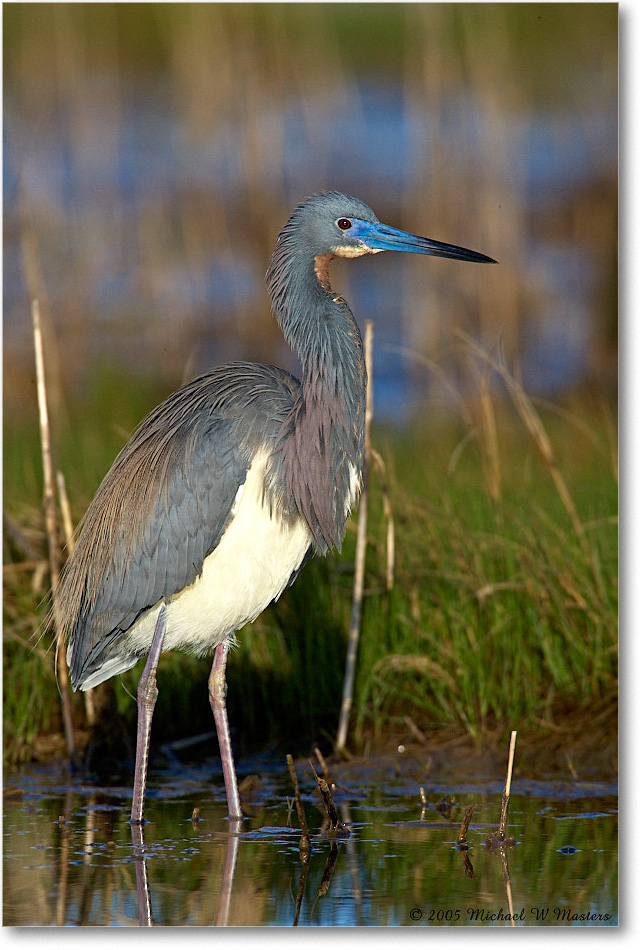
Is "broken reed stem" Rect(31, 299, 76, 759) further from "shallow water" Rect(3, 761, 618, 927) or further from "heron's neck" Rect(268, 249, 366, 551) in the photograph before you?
"heron's neck" Rect(268, 249, 366, 551)

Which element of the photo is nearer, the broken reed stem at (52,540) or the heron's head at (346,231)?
the heron's head at (346,231)

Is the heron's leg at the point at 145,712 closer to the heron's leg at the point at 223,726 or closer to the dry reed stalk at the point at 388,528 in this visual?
the heron's leg at the point at 223,726

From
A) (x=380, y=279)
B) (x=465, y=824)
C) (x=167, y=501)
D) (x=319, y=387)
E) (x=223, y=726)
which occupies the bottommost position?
(x=465, y=824)

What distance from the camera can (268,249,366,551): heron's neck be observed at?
4.34 metres

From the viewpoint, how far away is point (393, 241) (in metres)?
4.36

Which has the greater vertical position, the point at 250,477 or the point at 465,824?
the point at 250,477

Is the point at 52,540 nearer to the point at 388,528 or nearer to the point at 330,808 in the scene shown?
the point at 388,528

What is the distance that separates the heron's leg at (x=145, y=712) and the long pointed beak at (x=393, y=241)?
1.43 meters

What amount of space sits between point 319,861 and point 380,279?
15.7 feet

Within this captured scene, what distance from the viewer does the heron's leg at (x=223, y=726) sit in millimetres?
4555

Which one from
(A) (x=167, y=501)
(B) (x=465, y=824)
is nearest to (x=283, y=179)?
(A) (x=167, y=501)

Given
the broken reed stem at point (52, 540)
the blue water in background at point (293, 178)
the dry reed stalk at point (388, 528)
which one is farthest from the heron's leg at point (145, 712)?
the blue water in background at point (293, 178)

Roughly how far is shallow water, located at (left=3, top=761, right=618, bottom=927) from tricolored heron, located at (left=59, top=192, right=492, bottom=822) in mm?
273

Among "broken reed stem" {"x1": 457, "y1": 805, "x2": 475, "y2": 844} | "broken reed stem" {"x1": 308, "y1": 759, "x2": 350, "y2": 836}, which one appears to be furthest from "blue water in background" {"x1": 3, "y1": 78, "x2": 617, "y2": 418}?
"broken reed stem" {"x1": 457, "y1": 805, "x2": 475, "y2": 844}
